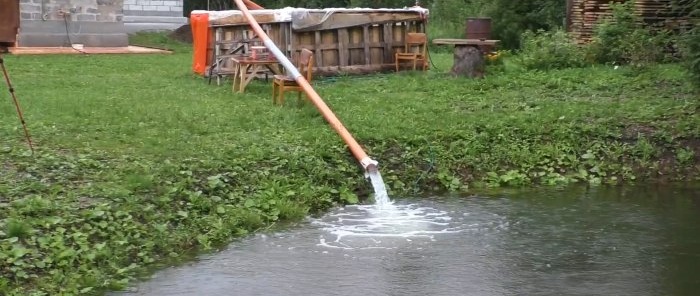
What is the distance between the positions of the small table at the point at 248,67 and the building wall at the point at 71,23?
905 centimetres

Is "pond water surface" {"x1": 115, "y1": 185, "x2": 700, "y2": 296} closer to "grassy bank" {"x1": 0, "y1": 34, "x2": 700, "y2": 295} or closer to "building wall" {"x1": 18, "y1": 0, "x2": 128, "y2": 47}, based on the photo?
"grassy bank" {"x1": 0, "y1": 34, "x2": 700, "y2": 295}

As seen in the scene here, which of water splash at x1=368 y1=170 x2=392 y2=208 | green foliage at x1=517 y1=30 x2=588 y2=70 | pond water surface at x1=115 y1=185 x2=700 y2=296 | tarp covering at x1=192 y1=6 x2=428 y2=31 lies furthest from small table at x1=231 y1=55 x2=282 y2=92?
pond water surface at x1=115 y1=185 x2=700 y2=296

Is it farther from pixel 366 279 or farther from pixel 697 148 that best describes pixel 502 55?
pixel 366 279

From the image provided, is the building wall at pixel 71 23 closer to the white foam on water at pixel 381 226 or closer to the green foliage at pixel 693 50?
the white foam on water at pixel 381 226

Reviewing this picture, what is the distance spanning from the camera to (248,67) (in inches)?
559

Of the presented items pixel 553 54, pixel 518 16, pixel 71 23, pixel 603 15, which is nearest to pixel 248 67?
pixel 553 54

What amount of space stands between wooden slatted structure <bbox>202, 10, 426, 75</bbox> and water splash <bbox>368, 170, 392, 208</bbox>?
610cm

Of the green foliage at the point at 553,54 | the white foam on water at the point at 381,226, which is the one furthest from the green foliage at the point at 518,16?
the white foam on water at the point at 381,226

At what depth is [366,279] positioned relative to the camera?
22.4 feet

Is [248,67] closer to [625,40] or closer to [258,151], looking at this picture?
[258,151]

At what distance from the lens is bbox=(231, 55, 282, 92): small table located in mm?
13781

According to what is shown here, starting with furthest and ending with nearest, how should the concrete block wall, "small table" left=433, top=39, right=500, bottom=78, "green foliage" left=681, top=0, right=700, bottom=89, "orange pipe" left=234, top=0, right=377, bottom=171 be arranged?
the concrete block wall < "small table" left=433, top=39, right=500, bottom=78 < "green foliage" left=681, top=0, right=700, bottom=89 < "orange pipe" left=234, top=0, right=377, bottom=171

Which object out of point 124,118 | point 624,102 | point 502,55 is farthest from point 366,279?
→ point 502,55

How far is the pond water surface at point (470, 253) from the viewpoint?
21.8 ft
